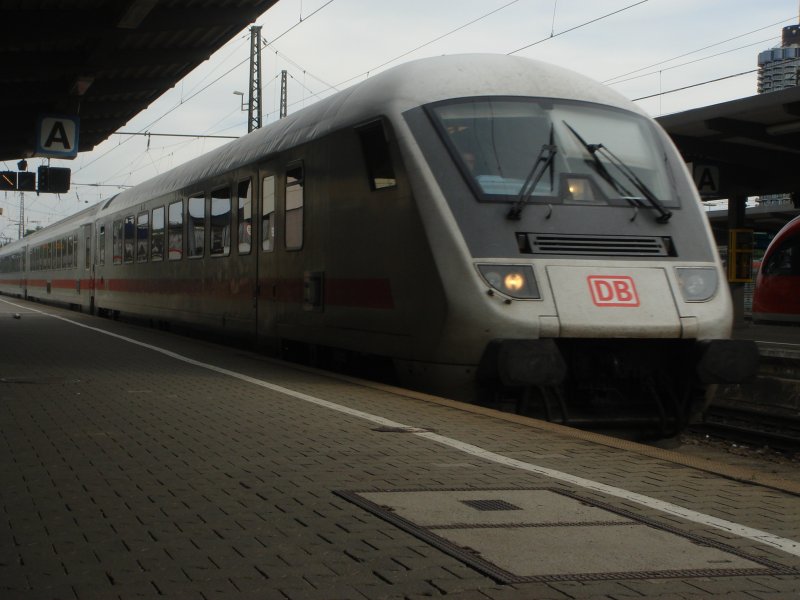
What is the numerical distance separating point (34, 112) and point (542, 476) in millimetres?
17915

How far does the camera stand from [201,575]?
3.90m

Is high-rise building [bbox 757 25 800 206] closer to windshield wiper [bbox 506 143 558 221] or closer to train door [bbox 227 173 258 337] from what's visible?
train door [bbox 227 173 258 337]

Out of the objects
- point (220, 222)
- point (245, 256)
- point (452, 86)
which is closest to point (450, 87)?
point (452, 86)

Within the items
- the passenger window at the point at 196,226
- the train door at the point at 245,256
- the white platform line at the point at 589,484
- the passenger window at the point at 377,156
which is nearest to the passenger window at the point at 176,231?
the passenger window at the point at 196,226

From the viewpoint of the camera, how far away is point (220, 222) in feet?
49.2

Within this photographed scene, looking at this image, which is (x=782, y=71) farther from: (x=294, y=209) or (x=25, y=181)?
(x=294, y=209)

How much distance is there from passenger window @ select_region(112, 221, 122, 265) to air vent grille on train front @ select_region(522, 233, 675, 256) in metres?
16.0

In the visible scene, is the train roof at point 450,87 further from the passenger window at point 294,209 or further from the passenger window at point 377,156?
the passenger window at point 294,209

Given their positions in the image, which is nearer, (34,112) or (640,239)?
(640,239)

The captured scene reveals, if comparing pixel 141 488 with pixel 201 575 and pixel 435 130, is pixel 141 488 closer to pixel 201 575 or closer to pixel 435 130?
pixel 201 575

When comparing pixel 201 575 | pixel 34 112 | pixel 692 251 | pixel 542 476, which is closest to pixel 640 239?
pixel 692 251

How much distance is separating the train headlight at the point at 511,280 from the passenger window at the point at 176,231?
9.88 meters

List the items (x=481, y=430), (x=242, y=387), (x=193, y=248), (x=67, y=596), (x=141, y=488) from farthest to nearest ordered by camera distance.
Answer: (x=193, y=248)
(x=242, y=387)
(x=481, y=430)
(x=141, y=488)
(x=67, y=596)

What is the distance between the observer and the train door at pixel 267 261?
12539mm
